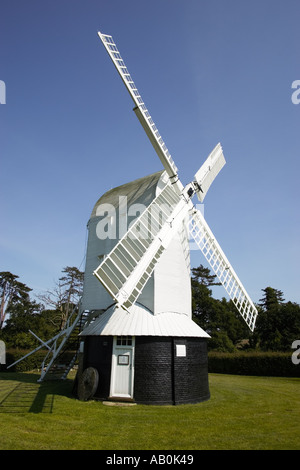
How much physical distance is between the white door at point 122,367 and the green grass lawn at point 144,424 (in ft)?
2.57

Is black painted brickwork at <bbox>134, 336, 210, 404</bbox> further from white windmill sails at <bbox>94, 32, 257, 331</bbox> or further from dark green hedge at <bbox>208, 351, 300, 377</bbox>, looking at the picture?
dark green hedge at <bbox>208, 351, 300, 377</bbox>

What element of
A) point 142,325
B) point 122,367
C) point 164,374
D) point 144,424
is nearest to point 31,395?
point 122,367

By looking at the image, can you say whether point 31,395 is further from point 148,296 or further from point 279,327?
point 279,327

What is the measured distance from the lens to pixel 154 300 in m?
13.4

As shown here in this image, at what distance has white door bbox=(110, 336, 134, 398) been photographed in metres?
11.8

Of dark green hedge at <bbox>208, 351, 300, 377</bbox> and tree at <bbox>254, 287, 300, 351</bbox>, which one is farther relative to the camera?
tree at <bbox>254, 287, 300, 351</bbox>

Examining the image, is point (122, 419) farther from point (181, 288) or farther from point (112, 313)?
point (181, 288)

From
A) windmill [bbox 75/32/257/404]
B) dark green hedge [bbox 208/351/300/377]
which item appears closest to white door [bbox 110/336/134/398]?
windmill [bbox 75/32/257/404]

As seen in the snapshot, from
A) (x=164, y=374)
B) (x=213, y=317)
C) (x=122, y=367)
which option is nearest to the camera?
(x=164, y=374)

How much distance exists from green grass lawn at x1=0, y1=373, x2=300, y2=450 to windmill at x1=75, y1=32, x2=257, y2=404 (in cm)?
99

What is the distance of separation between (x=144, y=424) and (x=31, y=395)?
670cm

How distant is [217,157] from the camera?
1841 cm

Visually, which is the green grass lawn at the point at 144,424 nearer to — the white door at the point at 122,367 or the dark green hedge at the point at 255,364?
the white door at the point at 122,367
